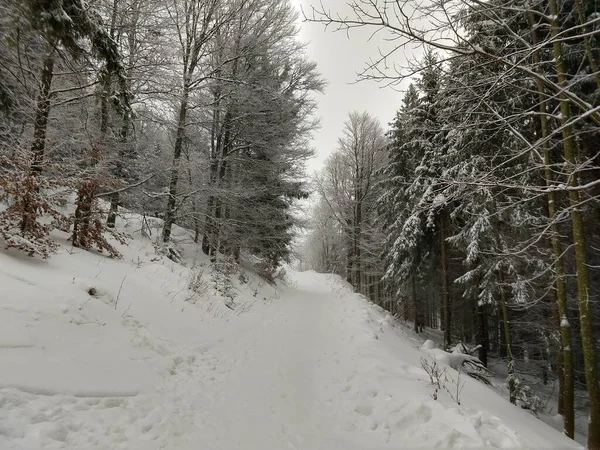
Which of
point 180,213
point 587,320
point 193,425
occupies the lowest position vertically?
point 193,425

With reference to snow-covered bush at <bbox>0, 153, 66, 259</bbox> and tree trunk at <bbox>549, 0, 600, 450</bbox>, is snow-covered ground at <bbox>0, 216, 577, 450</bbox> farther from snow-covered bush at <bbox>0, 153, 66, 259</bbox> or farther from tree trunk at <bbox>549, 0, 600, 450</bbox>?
tree trunk at <bbox>549, 0, 600, 450</bbox>

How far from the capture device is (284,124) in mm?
12289

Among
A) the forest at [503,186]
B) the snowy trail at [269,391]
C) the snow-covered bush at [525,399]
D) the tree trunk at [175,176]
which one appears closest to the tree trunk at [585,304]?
the forest at [503,186]

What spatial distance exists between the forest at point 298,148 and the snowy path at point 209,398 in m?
1.93

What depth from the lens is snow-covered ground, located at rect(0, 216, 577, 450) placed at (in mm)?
2562

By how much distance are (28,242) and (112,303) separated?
145 cm

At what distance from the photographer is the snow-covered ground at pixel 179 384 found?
2562 mm

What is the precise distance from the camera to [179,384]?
3.77 meters

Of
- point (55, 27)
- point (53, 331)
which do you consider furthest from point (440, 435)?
point (55, 27)

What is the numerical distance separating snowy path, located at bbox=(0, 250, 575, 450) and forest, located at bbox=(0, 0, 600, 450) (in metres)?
1.93

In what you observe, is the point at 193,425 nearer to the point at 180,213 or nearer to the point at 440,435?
the point at 440,435

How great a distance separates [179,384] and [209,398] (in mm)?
433

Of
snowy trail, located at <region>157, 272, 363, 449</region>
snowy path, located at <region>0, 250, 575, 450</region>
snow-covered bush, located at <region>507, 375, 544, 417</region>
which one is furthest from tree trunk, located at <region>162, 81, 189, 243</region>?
snow-covered bush, located at <region>507, 375, 544, 417</region>

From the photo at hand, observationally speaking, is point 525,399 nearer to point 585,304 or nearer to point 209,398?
point 585,304
